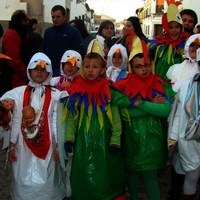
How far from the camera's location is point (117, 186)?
10.6ft

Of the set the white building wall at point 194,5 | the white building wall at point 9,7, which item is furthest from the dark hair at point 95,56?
the white building wall at point 194,5

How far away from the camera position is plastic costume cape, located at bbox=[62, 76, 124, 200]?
3.11 metres

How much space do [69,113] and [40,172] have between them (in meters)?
0.55

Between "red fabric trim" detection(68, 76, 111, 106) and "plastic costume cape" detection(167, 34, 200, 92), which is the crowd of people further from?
"plastic costume cape" detection(167, 34, 200, 92)

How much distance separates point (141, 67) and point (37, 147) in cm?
109

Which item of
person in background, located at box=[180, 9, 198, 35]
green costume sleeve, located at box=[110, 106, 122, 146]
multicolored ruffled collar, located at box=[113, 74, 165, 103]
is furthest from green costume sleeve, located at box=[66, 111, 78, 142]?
person in background, located at box=[180, 9, 198, 35]

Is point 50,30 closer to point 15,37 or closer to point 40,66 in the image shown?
point 15,37

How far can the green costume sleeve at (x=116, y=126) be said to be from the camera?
3.10m

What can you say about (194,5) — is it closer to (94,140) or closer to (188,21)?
(188,21)

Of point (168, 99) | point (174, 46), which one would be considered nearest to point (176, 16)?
point (174, 46)

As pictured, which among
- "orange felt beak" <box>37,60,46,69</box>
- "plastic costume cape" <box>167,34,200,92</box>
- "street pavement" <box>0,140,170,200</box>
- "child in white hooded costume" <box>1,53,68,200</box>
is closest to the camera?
"child in white hooded costume" <box>1,53,68,200</box>

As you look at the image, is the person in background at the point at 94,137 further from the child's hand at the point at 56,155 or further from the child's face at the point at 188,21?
the child's face at the point at 188,21

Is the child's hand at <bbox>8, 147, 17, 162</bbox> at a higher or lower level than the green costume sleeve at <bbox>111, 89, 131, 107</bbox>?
lower

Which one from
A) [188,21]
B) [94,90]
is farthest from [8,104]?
[188,21]
